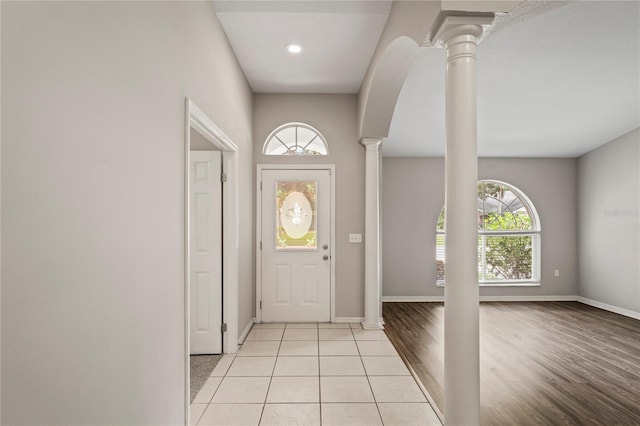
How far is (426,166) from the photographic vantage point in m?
6.02

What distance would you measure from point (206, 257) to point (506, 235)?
523cm

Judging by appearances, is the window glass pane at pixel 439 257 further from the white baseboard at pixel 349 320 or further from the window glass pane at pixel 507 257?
the white baseboard at pixel 349 320

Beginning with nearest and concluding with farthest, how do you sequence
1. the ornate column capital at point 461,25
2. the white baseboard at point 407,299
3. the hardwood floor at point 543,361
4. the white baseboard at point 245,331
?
1. the ornate column capital at point 461,25
2. the hardwood floor at point 543,361
3. the white baseboard at point 245,331
4. the white baseboard at point 407,299

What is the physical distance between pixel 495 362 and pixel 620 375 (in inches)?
39.2

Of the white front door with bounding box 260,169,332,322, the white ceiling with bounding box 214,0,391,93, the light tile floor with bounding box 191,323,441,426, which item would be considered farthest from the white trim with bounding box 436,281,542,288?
the white ceiling with bounding box 214,0,391,93

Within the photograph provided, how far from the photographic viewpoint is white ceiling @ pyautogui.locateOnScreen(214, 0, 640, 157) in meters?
2.77

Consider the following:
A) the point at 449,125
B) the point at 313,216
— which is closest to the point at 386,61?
the point at 449,125

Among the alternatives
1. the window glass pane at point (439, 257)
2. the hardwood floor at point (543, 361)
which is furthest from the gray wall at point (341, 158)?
the window glass pane at point (439, 257)

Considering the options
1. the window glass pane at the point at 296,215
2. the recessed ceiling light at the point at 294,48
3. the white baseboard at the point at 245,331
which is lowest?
the white baseboard at the point at 245,331

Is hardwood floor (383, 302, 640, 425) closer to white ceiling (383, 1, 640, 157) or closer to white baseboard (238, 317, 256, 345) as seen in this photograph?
white baseboard (238, 317, 256, 345)

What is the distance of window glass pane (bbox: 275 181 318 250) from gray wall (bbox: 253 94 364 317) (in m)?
0.30

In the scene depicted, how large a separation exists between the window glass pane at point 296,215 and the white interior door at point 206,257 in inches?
46.3

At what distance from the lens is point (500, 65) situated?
11.4ft

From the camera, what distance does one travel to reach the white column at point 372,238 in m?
4.21
